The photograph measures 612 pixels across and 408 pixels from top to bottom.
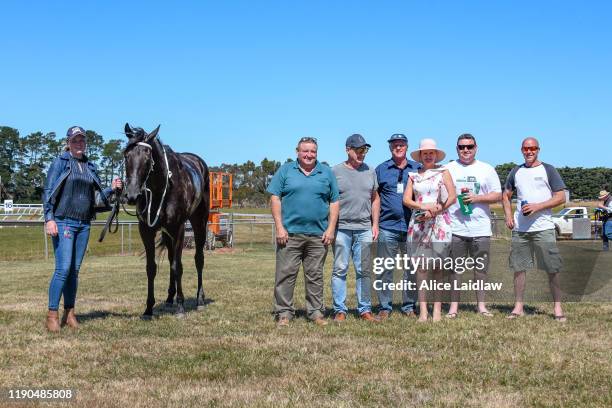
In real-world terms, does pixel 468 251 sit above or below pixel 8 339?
above

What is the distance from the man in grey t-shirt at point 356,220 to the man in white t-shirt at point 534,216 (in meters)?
1.67

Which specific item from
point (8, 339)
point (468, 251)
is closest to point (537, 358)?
point (468, 251)

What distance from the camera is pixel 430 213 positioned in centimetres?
675

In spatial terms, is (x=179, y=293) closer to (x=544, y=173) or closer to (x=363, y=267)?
(x=363, y=267)

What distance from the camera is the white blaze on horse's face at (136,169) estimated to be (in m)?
6.72

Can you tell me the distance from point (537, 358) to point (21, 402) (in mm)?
4008

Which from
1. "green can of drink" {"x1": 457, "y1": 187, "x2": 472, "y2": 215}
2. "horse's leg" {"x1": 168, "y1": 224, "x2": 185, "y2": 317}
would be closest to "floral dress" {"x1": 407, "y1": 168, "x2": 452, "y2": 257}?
"green can of drink" {"x1": 457, "y1": 187, "x2": 472, "y2": 215}

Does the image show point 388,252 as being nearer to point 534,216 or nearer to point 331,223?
point 331,223

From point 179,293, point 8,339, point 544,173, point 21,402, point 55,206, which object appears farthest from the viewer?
point 179,293

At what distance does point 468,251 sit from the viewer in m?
7.27

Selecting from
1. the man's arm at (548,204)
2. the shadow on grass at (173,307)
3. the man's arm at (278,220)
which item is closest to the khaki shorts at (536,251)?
the man's arm at (548,204)

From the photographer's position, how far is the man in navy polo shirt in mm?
7281

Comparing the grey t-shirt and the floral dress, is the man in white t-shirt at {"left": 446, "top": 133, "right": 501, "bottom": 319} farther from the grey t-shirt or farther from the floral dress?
the grey t-shirt

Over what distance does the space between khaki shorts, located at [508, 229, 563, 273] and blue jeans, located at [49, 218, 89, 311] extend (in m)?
5.01
